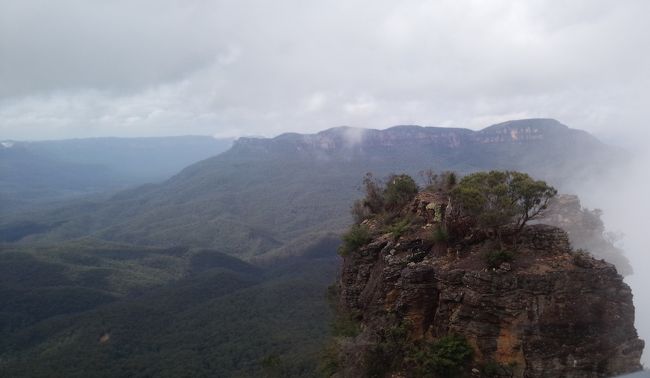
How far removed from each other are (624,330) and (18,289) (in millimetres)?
107308

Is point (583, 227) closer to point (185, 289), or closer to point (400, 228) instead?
point (400, 228)

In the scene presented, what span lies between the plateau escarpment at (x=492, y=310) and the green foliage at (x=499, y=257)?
0.04 metres

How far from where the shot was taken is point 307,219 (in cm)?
16512

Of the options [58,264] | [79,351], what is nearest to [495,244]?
[79,351]

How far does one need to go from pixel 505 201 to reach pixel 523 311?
3895mm

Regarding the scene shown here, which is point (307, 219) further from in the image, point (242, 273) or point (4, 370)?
point (4, 370)

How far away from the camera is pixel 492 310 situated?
15430mm

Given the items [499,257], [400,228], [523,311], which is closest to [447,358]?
[523,311]

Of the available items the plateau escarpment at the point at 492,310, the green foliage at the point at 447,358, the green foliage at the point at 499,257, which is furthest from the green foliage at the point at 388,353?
the green foliage at the point at 499,257

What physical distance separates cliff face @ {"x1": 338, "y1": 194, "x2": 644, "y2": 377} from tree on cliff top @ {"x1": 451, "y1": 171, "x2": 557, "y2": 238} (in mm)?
707

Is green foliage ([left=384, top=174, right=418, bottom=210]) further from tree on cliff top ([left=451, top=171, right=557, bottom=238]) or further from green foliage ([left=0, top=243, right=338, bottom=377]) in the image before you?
green foliage ([left=0, top=243, right=338, bottom=377])

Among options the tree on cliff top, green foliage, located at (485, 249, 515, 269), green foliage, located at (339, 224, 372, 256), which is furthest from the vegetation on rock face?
green foliage, located at (485, 249, 515, 269)

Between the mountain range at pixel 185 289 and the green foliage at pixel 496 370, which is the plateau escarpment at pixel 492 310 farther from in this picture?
the mountain range at pixel 185 289

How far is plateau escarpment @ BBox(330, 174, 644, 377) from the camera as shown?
14938 millimetres
